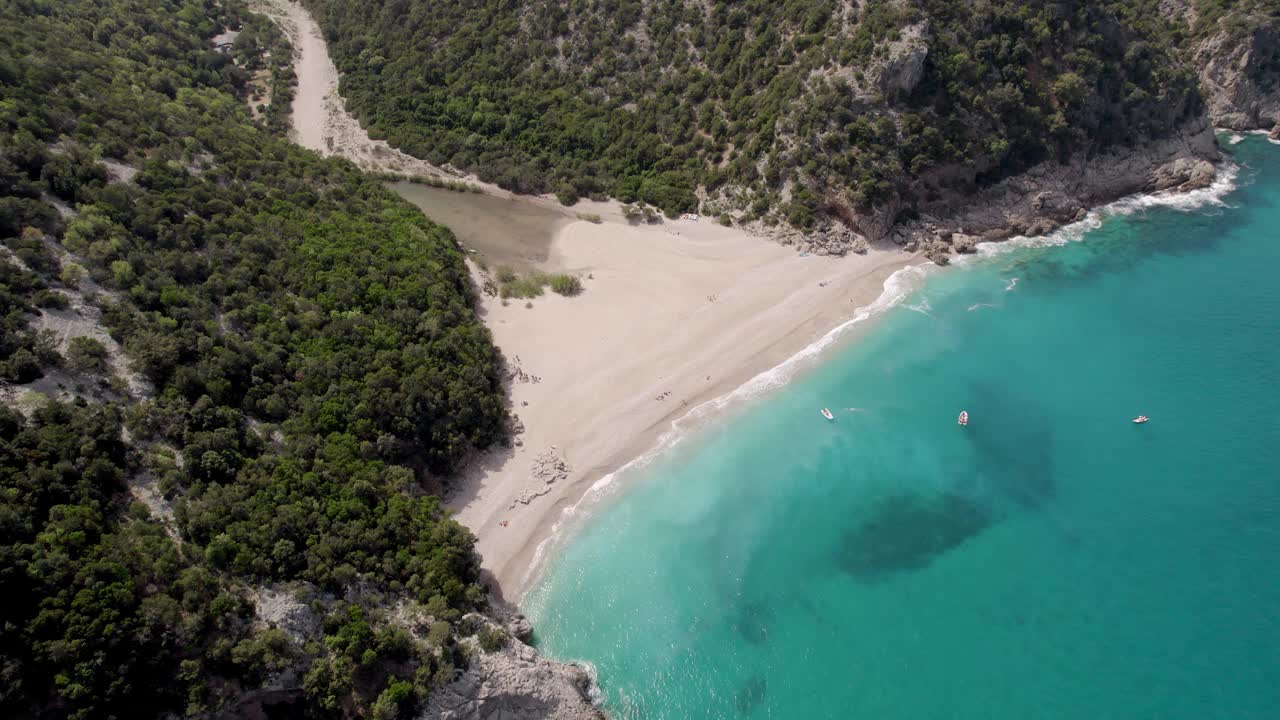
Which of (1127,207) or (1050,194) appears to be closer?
(1050,194)

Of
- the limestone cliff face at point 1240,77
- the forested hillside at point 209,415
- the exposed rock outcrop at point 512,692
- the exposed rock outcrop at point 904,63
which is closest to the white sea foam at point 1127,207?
the limestone cliff face at point 1240,77

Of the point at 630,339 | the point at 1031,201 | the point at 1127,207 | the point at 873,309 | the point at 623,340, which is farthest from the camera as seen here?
the point at 1127,207

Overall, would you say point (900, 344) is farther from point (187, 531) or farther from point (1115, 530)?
point (187, 531)

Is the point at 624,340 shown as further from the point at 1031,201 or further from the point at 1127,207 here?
the point at 1127,207

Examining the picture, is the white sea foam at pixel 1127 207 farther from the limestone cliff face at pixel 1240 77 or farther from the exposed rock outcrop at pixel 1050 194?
the limestone cliff face at pixel 1240 77

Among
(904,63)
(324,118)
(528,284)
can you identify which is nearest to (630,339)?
(528,284)

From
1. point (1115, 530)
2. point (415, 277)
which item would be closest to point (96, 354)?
point (415, 277)

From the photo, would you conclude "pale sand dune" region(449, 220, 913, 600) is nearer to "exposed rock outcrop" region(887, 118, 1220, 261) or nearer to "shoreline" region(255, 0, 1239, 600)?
"shoreline" region(255, 0, 1239, 600)

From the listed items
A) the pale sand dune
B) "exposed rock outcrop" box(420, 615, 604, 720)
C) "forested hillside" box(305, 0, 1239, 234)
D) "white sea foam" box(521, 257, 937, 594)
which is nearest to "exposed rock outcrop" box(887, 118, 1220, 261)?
"forested hillside" box(305, 0, 1239, 234)
